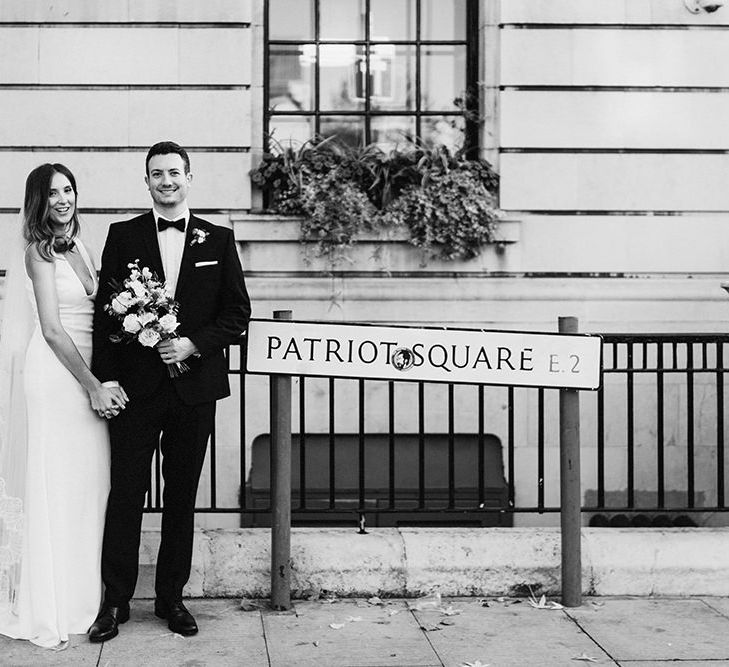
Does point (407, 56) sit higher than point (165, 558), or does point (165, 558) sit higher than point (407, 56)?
point (407, 56)

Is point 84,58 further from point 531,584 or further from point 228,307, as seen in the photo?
point 531,584

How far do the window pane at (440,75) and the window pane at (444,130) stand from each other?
4.4 inches

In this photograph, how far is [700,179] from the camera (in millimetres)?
9469

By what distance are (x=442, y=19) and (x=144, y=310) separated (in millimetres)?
5807

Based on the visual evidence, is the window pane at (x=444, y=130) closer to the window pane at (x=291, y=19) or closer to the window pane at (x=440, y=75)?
the window pane at (x=440, y=75)

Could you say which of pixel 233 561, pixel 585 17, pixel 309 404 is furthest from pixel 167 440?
pixel 585 17

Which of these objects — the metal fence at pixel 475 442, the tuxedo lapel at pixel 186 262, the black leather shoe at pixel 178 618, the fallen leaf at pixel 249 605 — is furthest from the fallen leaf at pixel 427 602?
the metal fence at pixel 475 442

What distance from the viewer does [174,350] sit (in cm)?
512

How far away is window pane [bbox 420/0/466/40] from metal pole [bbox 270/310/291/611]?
15.9ft

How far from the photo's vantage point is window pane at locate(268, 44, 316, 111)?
31.9ft

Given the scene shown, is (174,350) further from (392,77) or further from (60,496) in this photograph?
(392,77)

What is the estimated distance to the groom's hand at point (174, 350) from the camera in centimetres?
511

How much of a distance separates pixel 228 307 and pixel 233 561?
1.49m

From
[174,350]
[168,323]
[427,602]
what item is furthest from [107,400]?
[427,602]
